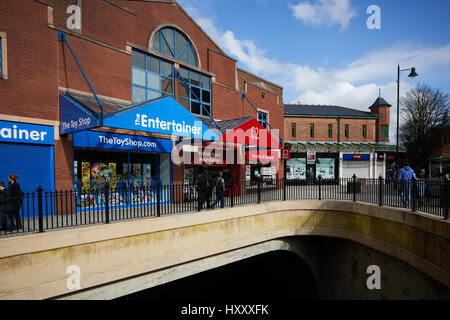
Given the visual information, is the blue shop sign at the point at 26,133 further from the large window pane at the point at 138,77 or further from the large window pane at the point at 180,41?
the large window pane at the point at 180,41

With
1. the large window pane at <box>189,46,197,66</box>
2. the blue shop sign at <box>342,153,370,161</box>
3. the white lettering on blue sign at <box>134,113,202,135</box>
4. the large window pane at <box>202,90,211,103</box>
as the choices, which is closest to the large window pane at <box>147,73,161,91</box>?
the large window pane at <box>189,46,197,66</box>

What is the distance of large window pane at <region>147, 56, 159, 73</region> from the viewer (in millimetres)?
13086

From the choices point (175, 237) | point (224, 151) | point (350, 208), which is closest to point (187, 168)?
point (224, 151)

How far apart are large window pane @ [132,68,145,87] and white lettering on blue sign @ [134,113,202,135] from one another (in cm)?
350

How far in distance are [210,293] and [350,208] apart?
8141mm

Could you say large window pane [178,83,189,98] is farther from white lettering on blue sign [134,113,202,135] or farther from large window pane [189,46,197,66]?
white lettering on blue sign [134,113,202,135]

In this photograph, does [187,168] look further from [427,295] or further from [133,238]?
[427,295]

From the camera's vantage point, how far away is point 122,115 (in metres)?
9.15

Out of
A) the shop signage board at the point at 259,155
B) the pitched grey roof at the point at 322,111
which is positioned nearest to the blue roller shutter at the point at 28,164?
the shop signage board at the point at 259,155

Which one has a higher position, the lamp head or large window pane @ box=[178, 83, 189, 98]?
the lamp head

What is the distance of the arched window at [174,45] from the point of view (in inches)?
531
